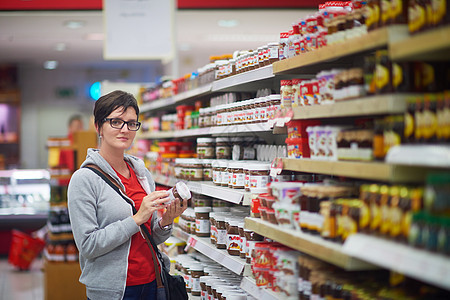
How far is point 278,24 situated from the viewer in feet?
29.6

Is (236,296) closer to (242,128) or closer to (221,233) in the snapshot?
(221,233)

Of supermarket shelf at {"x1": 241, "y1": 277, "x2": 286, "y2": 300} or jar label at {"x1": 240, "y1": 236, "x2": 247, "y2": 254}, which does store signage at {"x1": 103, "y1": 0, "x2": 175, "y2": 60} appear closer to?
jar label at {"x1": 240, "y1": 236, "x2": 247, "y2": 254}

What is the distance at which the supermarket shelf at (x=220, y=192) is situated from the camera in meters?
3.25

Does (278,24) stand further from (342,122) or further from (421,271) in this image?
(421,271)

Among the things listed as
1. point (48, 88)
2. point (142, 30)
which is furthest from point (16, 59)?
point (142, 30)

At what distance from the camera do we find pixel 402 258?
1602 mm

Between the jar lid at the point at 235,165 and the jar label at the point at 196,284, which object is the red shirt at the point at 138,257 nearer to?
the jar lid at the point at 235,165

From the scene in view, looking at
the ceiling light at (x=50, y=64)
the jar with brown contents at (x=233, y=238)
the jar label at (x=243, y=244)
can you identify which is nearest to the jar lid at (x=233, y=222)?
the jar with brown contents at (x=233, y=238)

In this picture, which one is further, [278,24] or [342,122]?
[278,24]

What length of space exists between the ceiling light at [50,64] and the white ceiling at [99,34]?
16 cm

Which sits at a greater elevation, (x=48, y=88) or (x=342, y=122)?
(x=48, y=88)

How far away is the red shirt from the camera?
2.86 metres

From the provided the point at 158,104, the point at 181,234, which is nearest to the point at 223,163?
the point at 181,234

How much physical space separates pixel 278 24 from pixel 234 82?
18.4 feet
